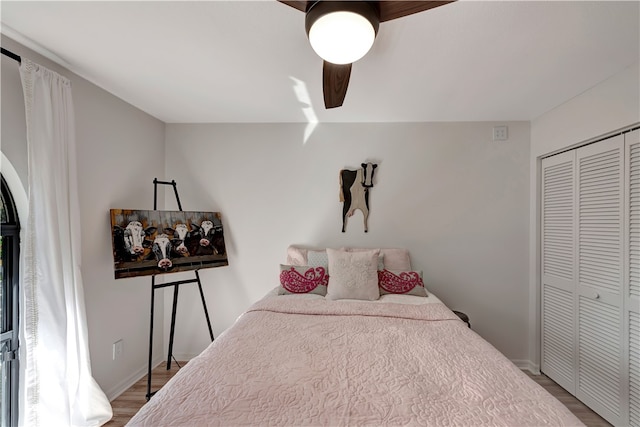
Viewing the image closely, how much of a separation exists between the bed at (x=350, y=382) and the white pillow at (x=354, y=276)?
53 cm

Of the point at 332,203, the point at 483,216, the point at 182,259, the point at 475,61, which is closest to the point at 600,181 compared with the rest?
the point at 483,216

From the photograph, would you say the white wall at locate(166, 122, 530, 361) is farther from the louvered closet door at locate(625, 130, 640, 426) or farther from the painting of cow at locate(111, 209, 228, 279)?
the louvered closet door at locate(625, 130, 640, 426)

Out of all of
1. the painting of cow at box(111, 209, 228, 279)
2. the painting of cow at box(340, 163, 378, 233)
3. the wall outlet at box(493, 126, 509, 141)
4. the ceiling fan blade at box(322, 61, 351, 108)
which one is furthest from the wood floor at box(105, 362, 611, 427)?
the ceiling fan blade at box(322, 61, 351, 108)

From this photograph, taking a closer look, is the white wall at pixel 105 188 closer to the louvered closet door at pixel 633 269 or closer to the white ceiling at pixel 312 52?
the white ceiling at pixel 312 52

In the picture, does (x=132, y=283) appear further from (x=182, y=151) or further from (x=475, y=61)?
(x=475, y=61)

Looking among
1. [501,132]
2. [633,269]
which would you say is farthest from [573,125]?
[633,269]

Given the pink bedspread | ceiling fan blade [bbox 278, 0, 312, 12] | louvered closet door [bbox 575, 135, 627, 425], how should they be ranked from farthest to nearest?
1. louvered closet door [bbox 575, 135, 627, 425]
2. ceiling fan blade [bbox 278, 0, 312, 12]
3. the pink bedspread

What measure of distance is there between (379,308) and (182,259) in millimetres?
1686

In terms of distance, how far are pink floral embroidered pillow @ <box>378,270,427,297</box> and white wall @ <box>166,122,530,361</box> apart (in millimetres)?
413

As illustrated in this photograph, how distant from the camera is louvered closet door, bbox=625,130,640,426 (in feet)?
6.20

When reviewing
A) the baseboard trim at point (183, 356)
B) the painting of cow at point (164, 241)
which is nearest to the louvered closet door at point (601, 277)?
the painting of cow at point (164, 241)

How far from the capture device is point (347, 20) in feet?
3.52

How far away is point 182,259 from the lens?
8.54 ft

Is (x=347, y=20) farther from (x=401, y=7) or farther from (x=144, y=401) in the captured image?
(x=144, y=401)
